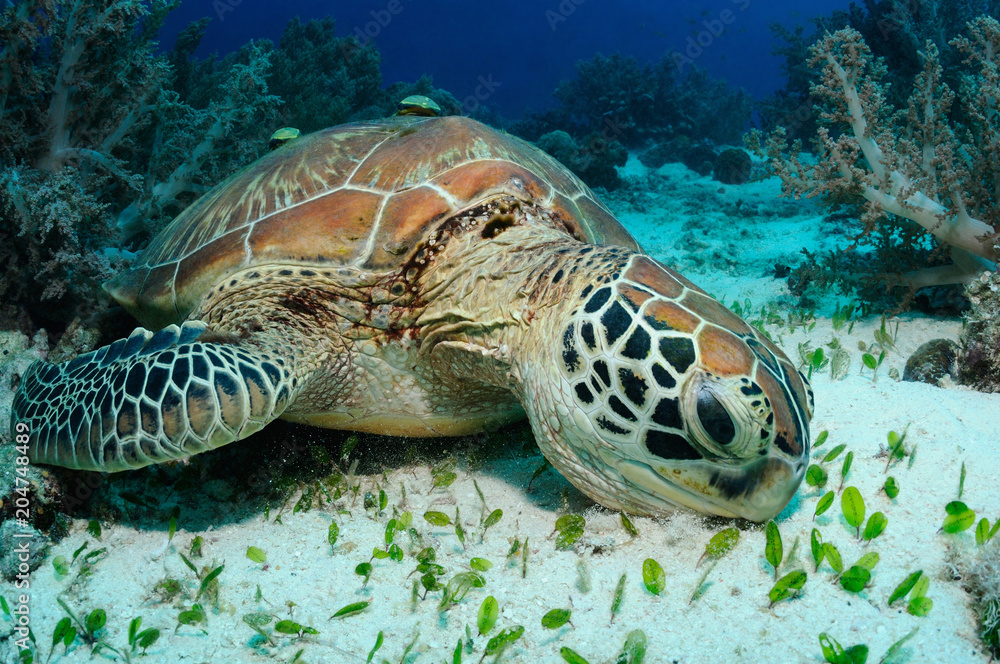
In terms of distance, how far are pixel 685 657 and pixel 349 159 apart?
8.07ft

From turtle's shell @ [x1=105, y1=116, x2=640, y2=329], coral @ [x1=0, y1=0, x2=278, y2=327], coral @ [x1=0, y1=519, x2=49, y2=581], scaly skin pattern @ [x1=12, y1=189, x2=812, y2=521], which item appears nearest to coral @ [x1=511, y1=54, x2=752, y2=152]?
coral @ [x1=0, y1=0, x2=278, y2=327]

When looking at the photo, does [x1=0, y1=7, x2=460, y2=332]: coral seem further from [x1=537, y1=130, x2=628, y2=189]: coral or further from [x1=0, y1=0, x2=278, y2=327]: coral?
[x1=537, y1=130, x2=628, y2=189]: coral

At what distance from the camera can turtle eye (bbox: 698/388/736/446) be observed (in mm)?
1403

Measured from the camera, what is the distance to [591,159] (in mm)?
9672

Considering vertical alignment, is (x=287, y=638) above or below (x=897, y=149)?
below

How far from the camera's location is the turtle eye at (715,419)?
1.40 meters

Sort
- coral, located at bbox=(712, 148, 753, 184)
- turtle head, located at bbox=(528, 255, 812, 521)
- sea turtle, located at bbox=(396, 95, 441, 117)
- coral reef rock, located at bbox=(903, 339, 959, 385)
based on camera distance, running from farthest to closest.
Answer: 1. coral, located at bbox=(712, 148, 753, 184)
2. sea turtle, located at bbox=(396, 95, 441, 117)
3. coral reef rock, located at bbox=(903, 339, 959, 385)
4. turtle head, located at bbox=(528, 255, 812, 521)

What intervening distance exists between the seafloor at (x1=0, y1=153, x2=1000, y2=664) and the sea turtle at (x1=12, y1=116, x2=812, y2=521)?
187 mm

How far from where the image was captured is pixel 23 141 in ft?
12.7

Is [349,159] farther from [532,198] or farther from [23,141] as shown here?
[23,141]

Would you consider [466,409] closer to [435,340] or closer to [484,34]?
[435,340]

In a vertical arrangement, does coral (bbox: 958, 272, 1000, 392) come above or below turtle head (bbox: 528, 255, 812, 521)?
above

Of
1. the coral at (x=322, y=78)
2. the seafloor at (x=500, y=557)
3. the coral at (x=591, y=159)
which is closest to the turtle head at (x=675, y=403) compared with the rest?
the seafloor at (x=500, y=557)

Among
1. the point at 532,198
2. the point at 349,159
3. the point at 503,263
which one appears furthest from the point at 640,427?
the point at 349,159
